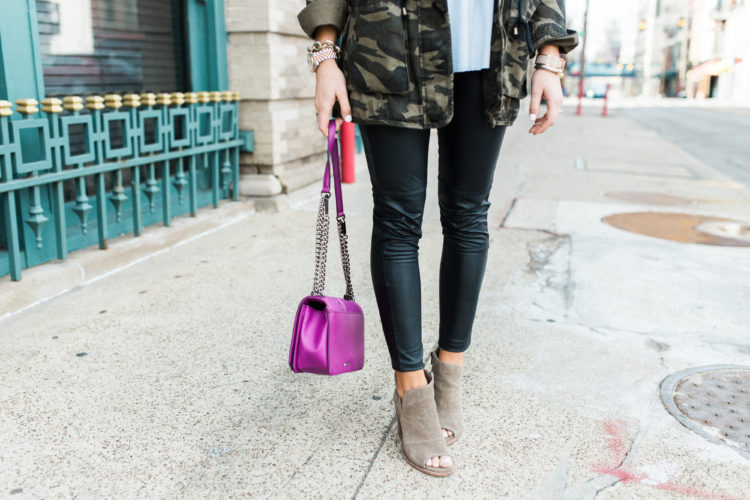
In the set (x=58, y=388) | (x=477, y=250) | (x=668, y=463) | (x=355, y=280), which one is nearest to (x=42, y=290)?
(x=58, y=388)

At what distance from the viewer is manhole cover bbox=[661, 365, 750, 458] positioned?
86.2 inches

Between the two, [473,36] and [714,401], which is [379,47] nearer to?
[473,36]

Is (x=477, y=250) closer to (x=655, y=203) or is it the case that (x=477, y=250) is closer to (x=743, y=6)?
(x=655, y=203)

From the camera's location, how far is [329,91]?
1.89m

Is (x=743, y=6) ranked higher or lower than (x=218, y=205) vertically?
higher

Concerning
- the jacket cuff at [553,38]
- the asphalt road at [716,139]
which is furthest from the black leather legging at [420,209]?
the asphalt road at [716,139]

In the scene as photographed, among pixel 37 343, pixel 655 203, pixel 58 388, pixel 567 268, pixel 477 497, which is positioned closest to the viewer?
pixel 477 497

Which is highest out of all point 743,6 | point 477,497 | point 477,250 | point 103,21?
point 743,6

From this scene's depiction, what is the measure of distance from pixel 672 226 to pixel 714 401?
3.11 metres

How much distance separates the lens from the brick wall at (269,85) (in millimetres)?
5199

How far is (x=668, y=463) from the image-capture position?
6.61ft

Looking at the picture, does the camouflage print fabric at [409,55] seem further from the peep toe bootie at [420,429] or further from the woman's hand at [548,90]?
the peep toe bootie at [420,429]

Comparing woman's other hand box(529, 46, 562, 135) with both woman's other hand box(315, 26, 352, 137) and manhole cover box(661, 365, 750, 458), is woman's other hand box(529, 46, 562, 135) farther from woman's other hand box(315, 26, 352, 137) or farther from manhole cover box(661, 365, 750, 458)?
manhole cover box(661, 365, 750, 458)

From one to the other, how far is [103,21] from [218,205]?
4.97 feet
